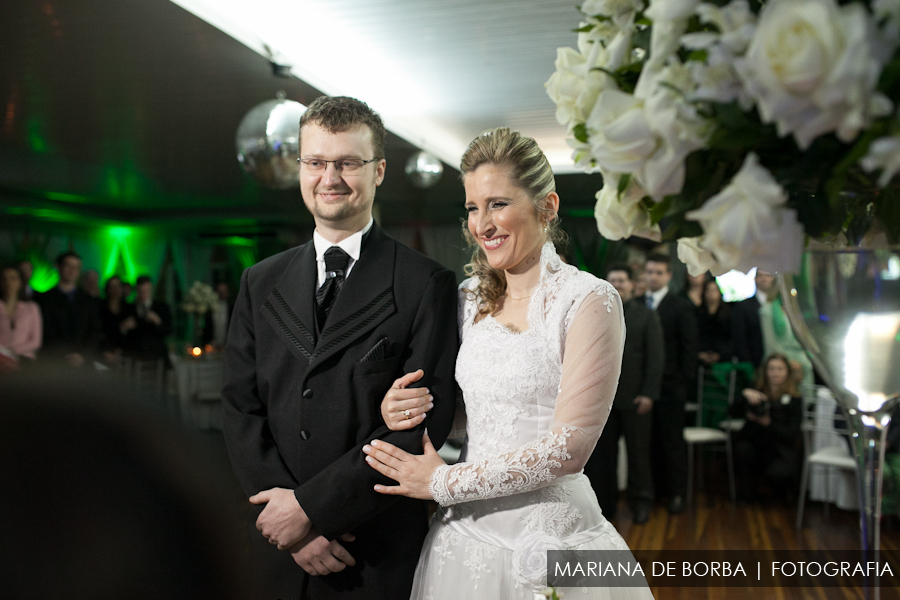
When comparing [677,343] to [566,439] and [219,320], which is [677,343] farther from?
[219,320]

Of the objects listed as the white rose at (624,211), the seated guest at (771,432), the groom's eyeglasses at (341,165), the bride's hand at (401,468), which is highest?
the groom's eyeglasses at (341,165)

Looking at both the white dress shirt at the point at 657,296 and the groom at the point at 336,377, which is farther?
the white dress shirt at the point at 657,296

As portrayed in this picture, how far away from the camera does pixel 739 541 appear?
186 inches

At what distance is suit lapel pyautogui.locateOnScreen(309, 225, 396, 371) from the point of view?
146cm

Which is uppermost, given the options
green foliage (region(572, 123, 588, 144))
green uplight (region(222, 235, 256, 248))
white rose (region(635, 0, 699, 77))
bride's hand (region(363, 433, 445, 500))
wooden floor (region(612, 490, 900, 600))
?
green uplight (region(222, 235, 256, 248))

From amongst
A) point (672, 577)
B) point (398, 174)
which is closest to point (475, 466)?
point (672, 577)

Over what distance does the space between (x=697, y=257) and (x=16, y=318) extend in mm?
6804

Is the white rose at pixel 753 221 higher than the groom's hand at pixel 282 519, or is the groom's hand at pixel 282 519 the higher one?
the white rose at pixel 753 221

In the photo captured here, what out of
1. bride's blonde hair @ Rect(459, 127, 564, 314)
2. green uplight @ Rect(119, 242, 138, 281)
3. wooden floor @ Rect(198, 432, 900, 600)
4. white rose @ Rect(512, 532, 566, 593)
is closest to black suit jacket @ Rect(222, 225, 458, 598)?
bride's blonde hair @ Rect(459, 127, 564, 314)

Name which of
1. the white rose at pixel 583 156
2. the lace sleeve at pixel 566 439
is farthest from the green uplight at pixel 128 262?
the white rose at pixel 583 156

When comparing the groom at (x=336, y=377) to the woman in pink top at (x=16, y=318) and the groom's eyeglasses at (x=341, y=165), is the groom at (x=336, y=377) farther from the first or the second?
the woman in pink top at (x=16, y=318)

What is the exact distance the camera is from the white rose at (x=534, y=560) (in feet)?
4.25

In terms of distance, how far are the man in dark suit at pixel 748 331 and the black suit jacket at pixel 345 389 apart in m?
5.42

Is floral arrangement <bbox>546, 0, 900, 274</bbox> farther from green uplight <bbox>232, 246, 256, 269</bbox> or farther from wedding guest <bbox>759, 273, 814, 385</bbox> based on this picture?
green uplight <bbox>232, 246, 256, 269</bbox>
